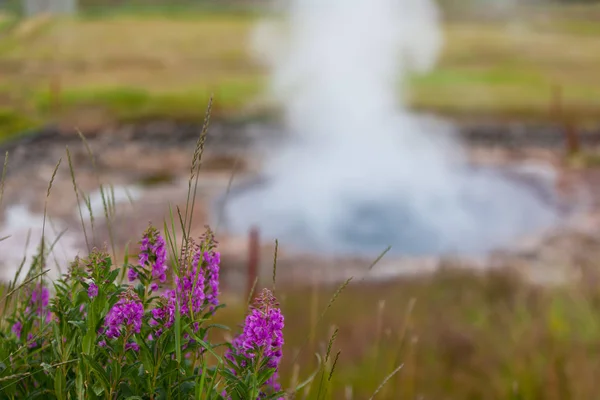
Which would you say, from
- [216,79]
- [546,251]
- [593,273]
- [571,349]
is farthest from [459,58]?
[571,349]

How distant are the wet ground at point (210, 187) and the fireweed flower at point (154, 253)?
113 inches

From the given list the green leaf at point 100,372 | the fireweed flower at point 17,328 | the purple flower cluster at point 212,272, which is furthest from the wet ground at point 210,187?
the green leaf at point 100,372

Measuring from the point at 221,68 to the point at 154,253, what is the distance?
11229 mm

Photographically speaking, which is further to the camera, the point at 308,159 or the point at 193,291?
the point at 308,159

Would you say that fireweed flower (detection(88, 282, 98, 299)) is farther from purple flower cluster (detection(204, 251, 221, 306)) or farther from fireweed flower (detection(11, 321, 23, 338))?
fireweed flower (detection(11, 321, 23, 338))

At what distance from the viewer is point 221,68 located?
12203mm

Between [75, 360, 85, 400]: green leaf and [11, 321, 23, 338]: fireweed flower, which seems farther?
[11, 321, 23, 338]: fireweed flower

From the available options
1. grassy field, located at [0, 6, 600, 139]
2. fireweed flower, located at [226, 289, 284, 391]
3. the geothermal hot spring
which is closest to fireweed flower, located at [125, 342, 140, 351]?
fireweed flower, located at [226, 289, 284, 391]

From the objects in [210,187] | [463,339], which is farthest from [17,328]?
[210,187]

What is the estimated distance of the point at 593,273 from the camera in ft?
19.1

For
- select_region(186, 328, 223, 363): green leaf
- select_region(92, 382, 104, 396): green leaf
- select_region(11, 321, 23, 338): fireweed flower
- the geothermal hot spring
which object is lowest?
the geothermal hot spring

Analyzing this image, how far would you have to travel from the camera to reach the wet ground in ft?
20.7

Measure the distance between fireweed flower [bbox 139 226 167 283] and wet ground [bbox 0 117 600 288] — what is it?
286 cm

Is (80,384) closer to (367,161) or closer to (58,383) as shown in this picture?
(58,383)
